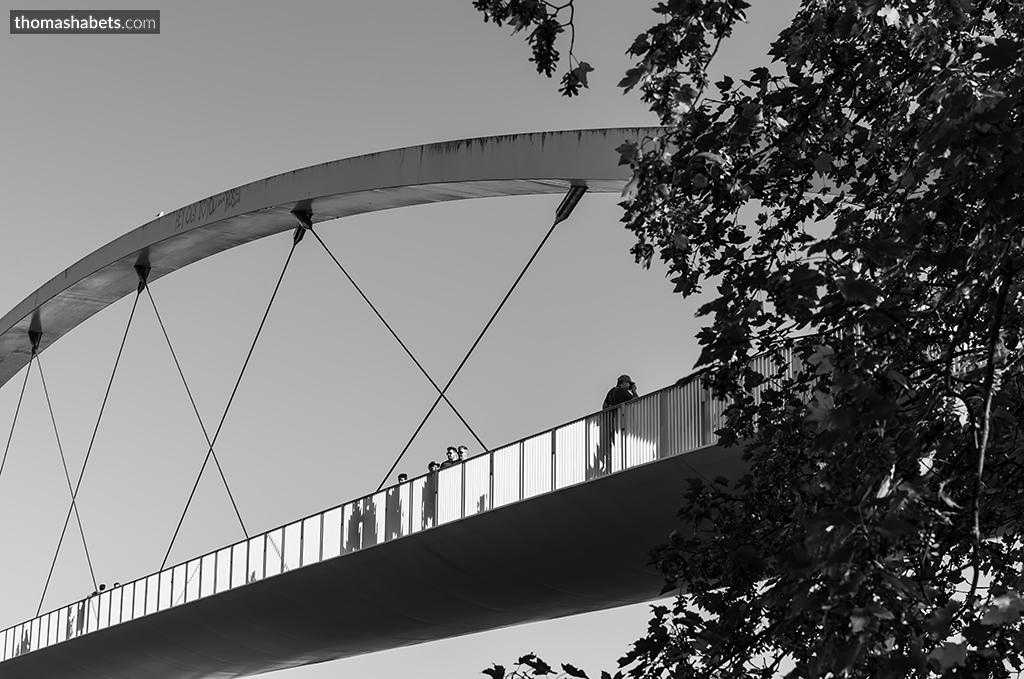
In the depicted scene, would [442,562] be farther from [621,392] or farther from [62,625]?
[62,625]

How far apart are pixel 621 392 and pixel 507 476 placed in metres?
1.83

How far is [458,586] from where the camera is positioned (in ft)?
68.6

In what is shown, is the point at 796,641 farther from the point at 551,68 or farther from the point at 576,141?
the point at 576,141

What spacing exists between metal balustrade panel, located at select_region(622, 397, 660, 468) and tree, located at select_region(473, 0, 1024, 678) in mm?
8783

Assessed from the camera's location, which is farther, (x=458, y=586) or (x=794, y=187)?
(x=458, y=586)

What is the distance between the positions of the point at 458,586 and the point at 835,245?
54.8ft

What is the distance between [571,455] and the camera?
17.4 metres

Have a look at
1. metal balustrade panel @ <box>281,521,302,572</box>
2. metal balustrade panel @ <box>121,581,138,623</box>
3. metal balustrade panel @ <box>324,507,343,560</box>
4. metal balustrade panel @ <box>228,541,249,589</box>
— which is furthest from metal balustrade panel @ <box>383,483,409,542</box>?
metal balustrade panel @ <box>121,581,138,623</box>

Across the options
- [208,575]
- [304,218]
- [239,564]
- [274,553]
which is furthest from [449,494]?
[304,218]

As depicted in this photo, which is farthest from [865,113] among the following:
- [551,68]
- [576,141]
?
[576,141]

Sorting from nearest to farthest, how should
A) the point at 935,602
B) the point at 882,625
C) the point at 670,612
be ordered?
the point at 882,625
the point at 935,602
the point at 670,612

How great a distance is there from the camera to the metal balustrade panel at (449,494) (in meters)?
19.1

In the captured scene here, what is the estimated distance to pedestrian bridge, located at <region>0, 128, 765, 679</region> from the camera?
1694 cm

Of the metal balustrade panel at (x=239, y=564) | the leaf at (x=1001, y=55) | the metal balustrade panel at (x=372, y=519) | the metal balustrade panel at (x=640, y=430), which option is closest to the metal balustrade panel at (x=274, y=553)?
the metal balustrade panel at (x=239, y=564)
